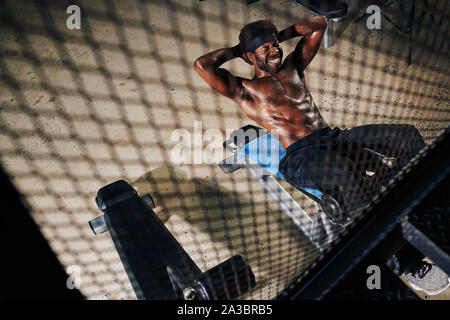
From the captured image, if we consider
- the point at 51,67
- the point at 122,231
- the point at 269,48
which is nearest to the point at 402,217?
the point at 122,231

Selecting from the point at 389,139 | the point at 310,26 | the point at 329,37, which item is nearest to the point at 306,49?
the point at 310,26

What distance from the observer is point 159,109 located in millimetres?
1819

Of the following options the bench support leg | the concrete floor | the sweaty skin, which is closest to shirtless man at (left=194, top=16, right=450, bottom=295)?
the sweaty skin

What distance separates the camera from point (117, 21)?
226cm

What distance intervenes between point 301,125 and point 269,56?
0.34m

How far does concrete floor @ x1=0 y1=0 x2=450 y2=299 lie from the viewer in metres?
1.31

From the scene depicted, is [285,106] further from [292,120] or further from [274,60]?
[274,60]

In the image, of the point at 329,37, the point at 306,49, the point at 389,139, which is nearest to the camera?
the point at 389,139

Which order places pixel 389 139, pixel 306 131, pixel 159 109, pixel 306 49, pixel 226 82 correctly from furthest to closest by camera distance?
pixel 159 109
pixel 306 49
pixel 226 82
pixel 306 131
pixel 389 139

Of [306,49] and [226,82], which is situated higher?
[306,49]

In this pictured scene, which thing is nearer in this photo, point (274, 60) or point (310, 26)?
point (274, 60)

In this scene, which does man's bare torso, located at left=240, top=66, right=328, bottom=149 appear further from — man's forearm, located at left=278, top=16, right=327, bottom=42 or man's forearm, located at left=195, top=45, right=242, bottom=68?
man's forearm, located at left=278, top=16, right=327, bottom=42

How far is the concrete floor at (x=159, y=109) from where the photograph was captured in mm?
1311

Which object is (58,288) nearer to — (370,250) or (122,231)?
(122,231)
